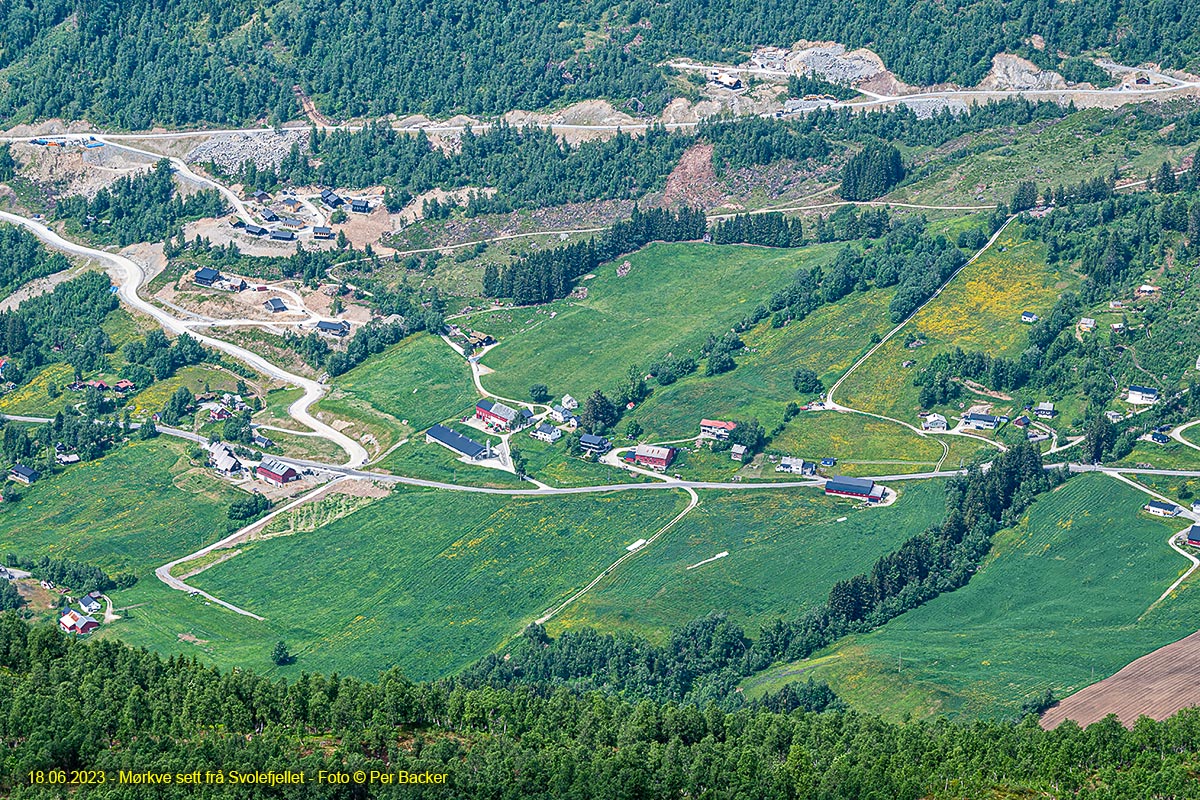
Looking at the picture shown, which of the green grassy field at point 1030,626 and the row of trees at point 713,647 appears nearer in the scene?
the green grassy field at point 1030,626

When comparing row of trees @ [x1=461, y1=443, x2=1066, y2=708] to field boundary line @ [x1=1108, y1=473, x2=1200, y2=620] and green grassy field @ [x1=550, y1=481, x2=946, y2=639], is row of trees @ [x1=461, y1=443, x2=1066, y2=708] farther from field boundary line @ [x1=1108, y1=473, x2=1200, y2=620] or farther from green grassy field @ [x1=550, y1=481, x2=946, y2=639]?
field boundary line @ [x1=1108, y1=473, x2=1200, y2=620]

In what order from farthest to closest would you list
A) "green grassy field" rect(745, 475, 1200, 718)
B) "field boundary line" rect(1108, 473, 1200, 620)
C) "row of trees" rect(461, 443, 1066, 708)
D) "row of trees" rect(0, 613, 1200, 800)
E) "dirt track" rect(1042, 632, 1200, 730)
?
1. "field boundary line" rect(1108, 473, 1200, 620)
2. "row of trees" rect(461, 443, 1066, 708)
3. "green grassy field" rect(745, 475, 1200, 718)
4. "dirt track" rect(1042, 632, 1200, 730)
5. "row of trees" rect(0, 613, 1200, 800)

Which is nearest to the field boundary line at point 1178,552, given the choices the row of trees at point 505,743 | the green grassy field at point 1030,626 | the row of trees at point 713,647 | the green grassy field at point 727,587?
the green grassy field at point 1030,626

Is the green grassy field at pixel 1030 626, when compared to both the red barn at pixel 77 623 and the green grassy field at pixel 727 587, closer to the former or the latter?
the green grassy field at pixel 727 587

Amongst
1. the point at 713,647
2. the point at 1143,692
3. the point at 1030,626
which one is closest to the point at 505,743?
the point at 713,647

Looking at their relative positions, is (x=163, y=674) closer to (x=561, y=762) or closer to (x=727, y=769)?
(x=561, y=762)

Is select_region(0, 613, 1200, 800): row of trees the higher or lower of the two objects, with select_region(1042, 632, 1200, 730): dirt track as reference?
higher

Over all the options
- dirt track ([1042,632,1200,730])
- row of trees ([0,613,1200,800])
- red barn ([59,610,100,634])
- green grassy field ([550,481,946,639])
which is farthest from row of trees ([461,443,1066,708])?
red barn ([59,610,100,634])
